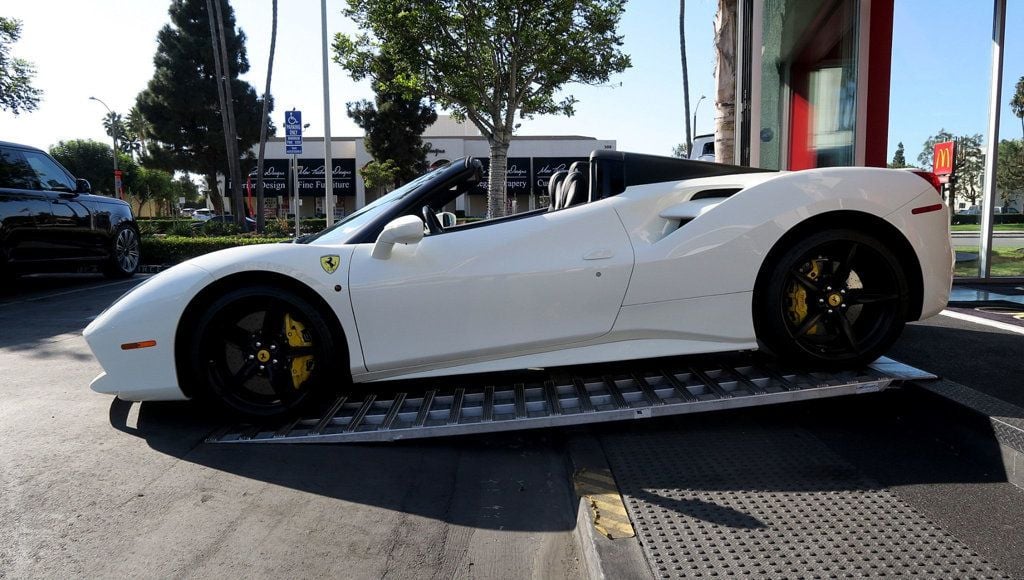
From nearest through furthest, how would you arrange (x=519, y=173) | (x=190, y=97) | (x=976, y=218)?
1. (x=976, y=218)
2. (x=190, y=97)
3. (x=519, y=173)

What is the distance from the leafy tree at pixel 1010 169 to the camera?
692 cm

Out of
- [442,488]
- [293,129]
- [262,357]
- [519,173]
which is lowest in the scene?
[442,488]

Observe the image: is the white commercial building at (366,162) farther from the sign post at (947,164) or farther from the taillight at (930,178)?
the taillight at (930,178)

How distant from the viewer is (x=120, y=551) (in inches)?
80.9

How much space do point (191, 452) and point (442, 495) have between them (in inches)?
48.6

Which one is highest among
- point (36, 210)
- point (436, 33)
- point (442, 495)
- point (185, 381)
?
point (436, 33)

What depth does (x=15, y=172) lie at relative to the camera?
25.2 ft

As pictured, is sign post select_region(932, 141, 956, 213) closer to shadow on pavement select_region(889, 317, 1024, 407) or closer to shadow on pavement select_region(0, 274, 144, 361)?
shadow on pavement select_region(889, 317, 1024, 407)

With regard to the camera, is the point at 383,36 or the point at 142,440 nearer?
the point at 142,440

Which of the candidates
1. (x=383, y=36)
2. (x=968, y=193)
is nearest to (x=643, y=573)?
(x=968, y=193)

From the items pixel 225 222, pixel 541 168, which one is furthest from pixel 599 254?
pixel 541 168

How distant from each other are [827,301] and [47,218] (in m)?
8.62

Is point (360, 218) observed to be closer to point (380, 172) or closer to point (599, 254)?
point (599, 254)

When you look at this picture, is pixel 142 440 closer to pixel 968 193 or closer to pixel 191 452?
pixel 191 452
